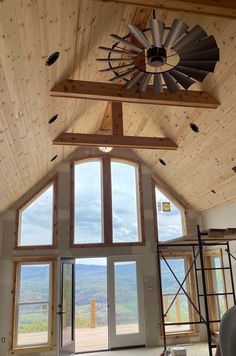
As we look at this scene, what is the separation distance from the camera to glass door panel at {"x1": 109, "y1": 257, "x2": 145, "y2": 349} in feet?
Answer: 26.0

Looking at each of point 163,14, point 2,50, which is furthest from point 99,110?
point 2,50

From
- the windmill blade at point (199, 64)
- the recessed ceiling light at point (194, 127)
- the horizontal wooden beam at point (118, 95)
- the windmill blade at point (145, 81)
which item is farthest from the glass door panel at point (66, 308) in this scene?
the windmill blade at point (199, 64)

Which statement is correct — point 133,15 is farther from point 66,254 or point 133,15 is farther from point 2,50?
point 66,254

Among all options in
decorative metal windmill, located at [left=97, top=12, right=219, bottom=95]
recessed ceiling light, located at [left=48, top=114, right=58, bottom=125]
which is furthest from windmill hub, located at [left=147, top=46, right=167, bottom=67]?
recessed ceiling light, located at [left=48, top=114, right=58, bottom=125]

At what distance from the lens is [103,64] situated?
5.18 metres

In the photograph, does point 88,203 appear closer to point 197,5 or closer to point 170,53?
point 170,53

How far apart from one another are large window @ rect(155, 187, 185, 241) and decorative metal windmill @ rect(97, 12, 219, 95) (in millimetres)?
5979

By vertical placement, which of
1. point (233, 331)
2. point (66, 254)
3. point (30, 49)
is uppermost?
point (30, 49)

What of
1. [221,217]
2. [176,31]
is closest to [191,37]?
[176,31]

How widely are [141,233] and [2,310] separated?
3860mm

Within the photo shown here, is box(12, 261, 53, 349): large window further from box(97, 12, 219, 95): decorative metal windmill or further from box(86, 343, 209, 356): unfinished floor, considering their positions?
box(97, 12, 219, 95): decorative metal windmill

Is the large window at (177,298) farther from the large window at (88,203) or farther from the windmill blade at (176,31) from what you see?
the windmill blade at (176,31)

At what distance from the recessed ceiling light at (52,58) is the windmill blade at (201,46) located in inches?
67.0

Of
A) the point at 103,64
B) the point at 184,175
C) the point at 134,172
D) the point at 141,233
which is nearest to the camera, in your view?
the point at 103,64
